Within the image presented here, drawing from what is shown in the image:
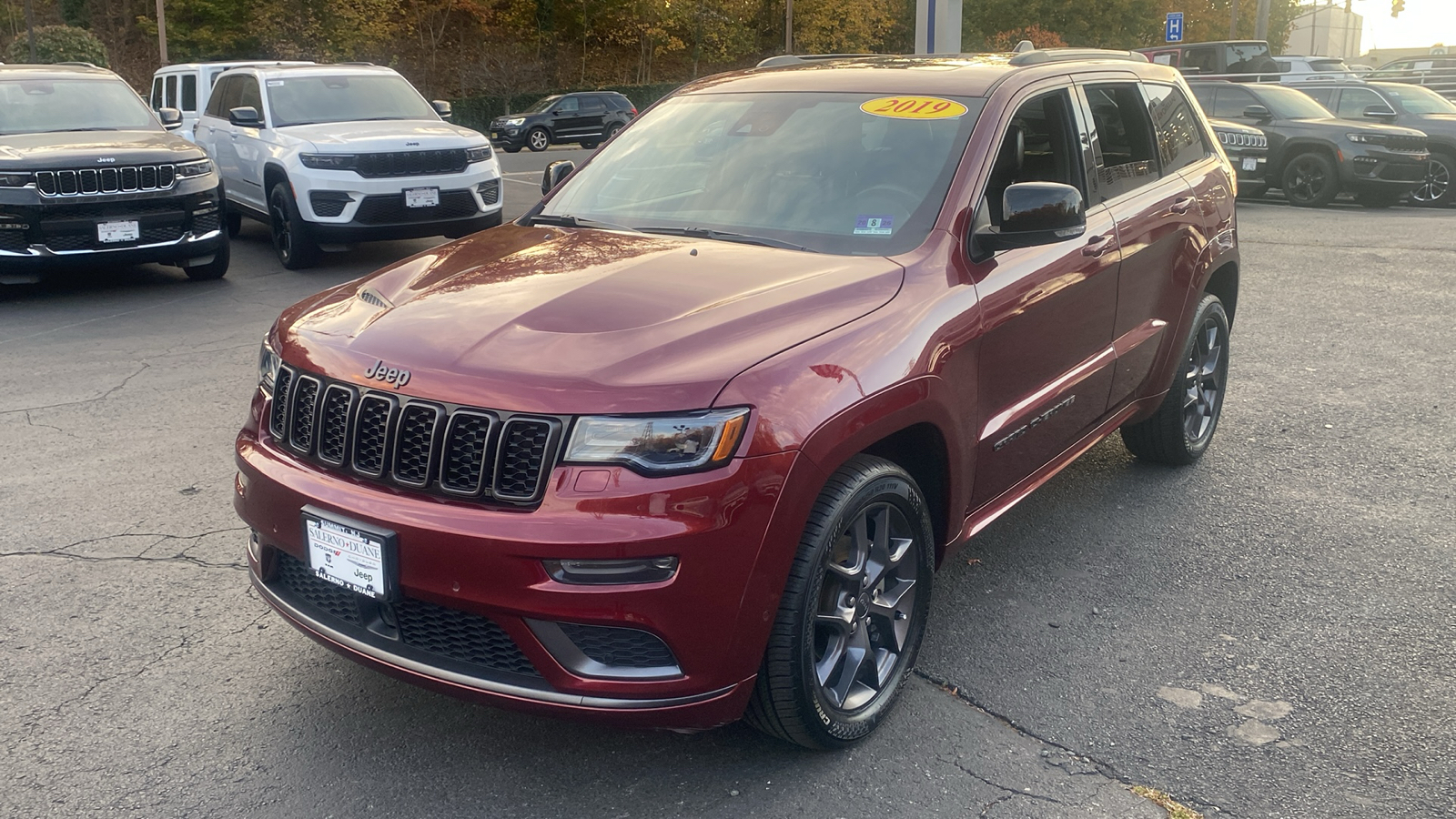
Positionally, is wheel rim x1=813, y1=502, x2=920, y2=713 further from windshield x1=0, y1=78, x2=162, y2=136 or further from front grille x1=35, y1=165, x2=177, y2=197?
windshield x1=0, y1=78, x2=162, y2=136

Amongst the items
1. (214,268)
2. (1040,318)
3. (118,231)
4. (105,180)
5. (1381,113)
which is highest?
(1381,113)

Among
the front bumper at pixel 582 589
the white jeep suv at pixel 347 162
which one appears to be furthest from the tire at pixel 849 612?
the white jeep suv at pixel 347 162

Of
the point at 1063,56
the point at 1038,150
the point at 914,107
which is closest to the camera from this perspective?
the point at 914,107

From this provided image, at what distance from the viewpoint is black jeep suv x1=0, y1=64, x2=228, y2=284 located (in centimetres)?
888

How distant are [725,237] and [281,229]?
8.43 meters

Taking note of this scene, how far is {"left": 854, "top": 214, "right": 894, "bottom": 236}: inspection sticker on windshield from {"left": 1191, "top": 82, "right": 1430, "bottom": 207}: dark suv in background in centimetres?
1413

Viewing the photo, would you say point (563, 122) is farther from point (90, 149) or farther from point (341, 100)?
point (90, 149)

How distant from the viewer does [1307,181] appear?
1602 cm

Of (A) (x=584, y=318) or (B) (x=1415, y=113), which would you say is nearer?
(A) (x=584, y=318)

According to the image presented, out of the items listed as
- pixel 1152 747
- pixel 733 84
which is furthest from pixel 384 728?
pixel 733 84

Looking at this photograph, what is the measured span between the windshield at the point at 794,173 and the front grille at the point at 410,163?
6396mm

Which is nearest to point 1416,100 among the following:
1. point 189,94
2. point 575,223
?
point 189,94

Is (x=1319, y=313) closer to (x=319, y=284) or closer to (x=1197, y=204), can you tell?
(x=1197, y=204)

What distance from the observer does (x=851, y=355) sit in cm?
303
